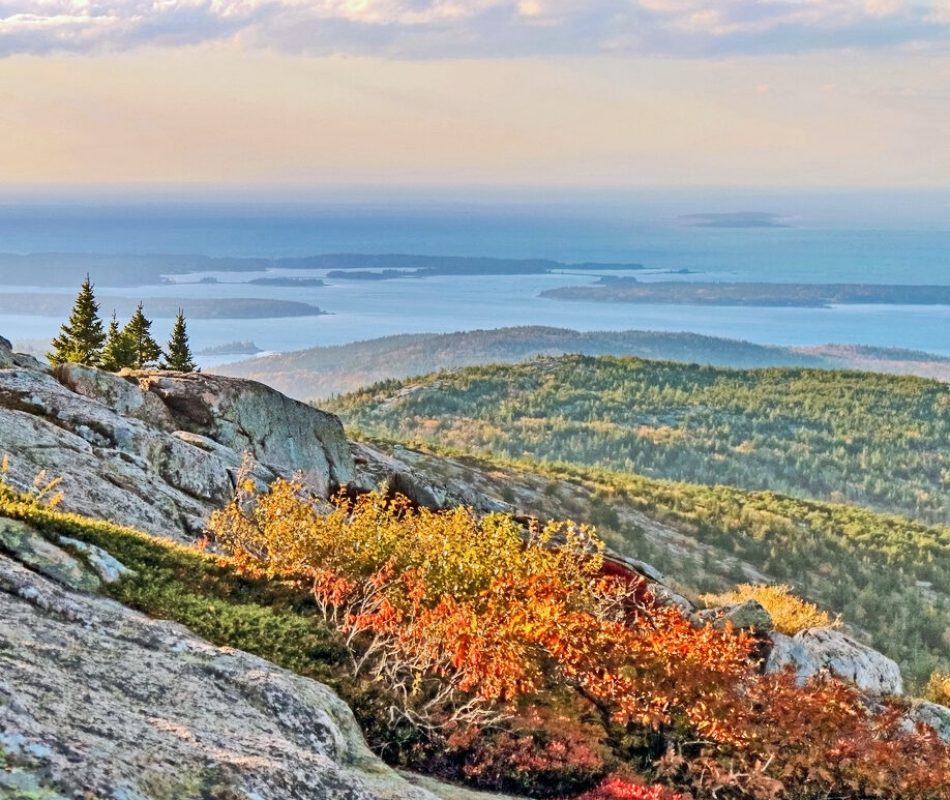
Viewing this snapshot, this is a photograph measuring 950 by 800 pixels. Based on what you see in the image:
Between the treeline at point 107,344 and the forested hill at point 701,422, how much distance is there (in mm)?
44200

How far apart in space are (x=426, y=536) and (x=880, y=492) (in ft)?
381

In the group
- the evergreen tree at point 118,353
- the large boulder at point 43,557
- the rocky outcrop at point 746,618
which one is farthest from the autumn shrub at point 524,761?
the evergreen tree at point 118,353

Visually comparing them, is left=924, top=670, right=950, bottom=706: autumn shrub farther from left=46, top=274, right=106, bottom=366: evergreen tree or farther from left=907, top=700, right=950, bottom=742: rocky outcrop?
left=46, top=274, right=106, bottom=366: evergreen tree

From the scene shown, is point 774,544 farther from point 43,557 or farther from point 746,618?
point 43,557

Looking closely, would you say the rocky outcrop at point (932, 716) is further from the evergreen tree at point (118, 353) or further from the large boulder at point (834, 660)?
the evergreen tree at point (118, 353)

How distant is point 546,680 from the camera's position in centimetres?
1880

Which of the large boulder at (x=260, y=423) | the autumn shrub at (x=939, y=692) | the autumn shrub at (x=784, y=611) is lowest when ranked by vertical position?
the autumn shrub at (x=939, y=692)

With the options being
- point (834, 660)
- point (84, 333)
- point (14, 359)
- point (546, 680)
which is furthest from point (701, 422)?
point (546, 680)

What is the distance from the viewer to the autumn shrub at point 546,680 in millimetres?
15508

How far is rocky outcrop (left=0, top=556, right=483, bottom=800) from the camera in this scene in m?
7.92

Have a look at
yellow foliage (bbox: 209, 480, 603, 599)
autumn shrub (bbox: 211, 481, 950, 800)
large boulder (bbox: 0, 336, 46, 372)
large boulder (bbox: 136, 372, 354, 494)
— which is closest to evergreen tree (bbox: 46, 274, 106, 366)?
large boulder (bbox: 0, 336, 46, 372)

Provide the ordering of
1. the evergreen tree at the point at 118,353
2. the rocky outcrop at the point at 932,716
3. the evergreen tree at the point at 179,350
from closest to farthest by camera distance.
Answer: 1. the rocky outcrop at the point at 932,716
2. the evergreen tree at the point at 118,353
3. the evergreen tree at the point at 179,350

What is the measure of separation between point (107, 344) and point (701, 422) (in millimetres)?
106926

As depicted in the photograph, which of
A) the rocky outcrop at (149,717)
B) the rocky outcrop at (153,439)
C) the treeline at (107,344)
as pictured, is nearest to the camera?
the rocky outcrop at (149,717)
